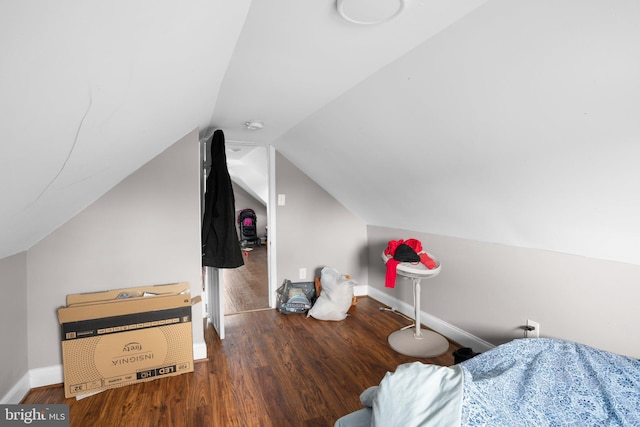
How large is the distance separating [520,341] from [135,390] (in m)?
2.23

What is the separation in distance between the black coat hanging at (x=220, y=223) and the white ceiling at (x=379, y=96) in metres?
0.41

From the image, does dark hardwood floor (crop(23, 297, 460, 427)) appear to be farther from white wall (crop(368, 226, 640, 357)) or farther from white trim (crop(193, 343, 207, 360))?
white wall (crop(368, 226, 640, 357))

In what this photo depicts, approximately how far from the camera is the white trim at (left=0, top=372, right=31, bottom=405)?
1.83m

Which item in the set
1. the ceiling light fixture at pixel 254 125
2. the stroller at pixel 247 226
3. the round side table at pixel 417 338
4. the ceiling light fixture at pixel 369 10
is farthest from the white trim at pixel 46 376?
the stroller at pixel 247 226

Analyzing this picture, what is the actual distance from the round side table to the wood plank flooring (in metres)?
1.60

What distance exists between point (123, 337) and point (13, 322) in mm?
584

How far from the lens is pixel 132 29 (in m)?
0.73

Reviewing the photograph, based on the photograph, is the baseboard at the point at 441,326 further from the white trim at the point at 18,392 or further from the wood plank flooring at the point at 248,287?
the white trim at the point at 18,392

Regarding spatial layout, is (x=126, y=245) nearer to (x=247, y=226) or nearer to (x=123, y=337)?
(x=123, y=337)

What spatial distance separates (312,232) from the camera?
3801mm

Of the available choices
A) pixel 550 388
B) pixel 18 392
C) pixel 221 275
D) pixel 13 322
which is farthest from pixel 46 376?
pixel 550 388

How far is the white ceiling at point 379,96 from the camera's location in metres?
0.74

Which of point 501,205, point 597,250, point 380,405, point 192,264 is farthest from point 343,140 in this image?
point 380,405

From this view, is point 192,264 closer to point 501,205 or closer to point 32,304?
point 32,304
